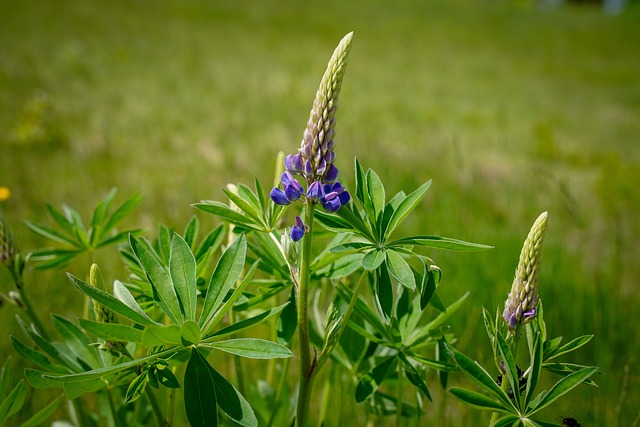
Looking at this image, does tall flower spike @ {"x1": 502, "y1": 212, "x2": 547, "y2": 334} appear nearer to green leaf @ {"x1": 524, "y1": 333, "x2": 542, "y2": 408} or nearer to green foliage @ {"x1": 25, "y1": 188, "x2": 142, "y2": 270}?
green leaf @ {"x1": 524, "y1": 333, "x2": 542, "y2": 408}

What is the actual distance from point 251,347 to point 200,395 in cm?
11

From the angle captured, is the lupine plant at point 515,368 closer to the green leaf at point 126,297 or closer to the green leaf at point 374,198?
the green leaf at point 374,198

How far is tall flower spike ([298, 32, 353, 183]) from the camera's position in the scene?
2.70ft

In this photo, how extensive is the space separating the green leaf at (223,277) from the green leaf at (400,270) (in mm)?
256

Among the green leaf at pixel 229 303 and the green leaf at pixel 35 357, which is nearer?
the green leaf at pixel 229 303

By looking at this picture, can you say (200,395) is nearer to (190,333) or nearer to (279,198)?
(190,333)

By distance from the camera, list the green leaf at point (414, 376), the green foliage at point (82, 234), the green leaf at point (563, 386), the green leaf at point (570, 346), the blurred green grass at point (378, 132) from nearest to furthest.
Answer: the green leaf at point (563, 386) → the green leaf at point (570, 346) → the green leaf at point (414, 376) → the green foliage at point (82, 234) → the blurred green grass at point (378, 132)

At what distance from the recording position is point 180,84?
769 cm

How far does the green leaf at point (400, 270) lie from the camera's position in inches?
32.9

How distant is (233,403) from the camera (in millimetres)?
869

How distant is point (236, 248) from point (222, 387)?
0.79 feet

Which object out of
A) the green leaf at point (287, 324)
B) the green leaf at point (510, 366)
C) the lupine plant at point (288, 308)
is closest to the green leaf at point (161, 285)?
the lupine plant at point (288, 308)

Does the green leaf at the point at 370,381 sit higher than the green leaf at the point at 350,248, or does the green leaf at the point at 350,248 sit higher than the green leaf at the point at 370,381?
the green leaf at the point at 350,248

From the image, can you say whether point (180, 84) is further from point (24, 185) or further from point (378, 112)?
point (24, 185)
